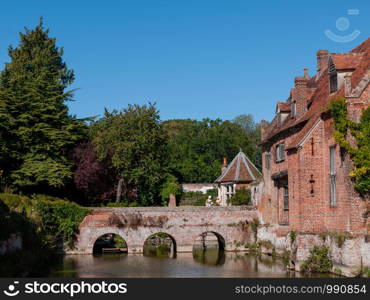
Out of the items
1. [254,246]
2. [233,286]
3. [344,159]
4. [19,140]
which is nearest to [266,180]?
[254,246]

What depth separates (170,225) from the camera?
3644 centimetres

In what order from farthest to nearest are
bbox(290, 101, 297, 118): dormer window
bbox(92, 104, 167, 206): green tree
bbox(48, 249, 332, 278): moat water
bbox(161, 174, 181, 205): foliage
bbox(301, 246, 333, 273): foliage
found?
bbox(161, 174, 181, 205): foliage
bbox(92, 104, 167, 206): green tree
bbox(290, 101, 297, 118): dormer window
bbox(48, 249, 332, 278): moat water
bbox(301, 246, 333, 273): foliage

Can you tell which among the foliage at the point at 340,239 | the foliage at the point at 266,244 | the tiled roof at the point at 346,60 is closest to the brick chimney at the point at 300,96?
the tiled roof at the point at 346,60

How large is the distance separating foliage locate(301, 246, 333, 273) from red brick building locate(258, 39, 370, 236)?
108cm

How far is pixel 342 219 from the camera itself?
917 inches

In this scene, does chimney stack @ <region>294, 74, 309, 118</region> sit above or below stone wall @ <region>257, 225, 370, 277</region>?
above

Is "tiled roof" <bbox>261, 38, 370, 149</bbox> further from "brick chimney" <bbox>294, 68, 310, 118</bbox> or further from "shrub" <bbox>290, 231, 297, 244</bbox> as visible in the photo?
"shrub" <bbox>290, 231, 297, 244</bbox>

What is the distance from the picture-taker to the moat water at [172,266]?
25.2m

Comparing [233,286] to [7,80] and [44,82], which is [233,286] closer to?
[44,82]

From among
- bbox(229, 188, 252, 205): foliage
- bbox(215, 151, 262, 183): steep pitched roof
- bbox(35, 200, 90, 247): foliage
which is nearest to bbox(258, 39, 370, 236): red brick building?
bbox(229, 188, 252, 205): foliage

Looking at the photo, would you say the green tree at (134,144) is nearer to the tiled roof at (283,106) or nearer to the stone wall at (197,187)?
the tiled roof at (283,106)

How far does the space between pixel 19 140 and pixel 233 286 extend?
25.0 meters

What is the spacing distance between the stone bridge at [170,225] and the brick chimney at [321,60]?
10.2 meters

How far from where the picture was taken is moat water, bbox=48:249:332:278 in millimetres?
25219
